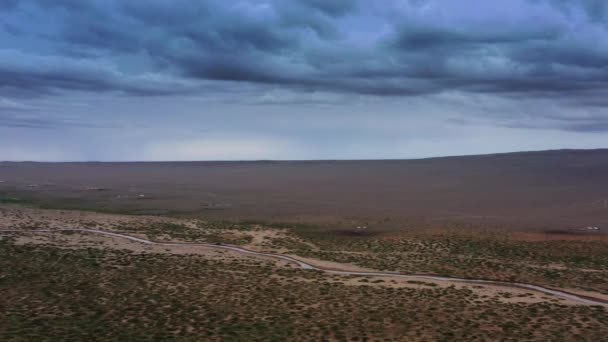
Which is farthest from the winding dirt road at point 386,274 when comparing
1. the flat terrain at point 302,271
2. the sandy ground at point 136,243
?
the sandy ground at point 136,243

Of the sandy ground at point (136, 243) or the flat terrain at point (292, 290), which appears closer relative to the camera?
the flat terrain at point (292, 290)

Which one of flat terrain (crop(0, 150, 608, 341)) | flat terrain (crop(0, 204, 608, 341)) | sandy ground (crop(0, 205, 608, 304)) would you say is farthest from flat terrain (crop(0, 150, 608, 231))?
flat terrain (crop(0, 204, 608, 341))

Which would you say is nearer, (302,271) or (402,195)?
(302,271)

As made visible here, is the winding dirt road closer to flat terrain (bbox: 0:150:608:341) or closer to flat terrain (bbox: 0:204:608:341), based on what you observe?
flat terrain (bbox: 0:150:608:341)

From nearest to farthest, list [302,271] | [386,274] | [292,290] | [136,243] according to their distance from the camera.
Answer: [292,290]
[386,274]
[302,271]
[136,243]

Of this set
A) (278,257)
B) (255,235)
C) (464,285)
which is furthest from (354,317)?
(255,235)

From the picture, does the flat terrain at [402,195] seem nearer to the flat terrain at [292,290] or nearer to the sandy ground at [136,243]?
the sandy ground at [136,243]

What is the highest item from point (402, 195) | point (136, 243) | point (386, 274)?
point (402, 195)

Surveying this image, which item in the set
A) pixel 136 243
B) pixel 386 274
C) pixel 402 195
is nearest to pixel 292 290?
pixel 386 274

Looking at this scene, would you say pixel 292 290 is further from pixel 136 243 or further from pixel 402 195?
pixel 402 195

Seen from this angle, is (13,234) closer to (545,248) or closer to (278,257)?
(278,257)

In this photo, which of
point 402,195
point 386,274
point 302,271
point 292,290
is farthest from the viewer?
point 402,195
